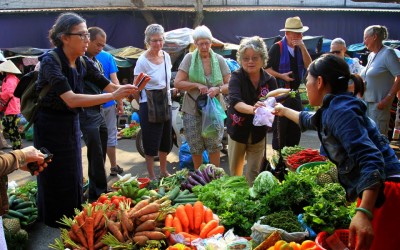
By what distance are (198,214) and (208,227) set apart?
8.8 inches

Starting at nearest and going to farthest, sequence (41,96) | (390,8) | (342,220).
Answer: (342,220), (41,96), (390,8)

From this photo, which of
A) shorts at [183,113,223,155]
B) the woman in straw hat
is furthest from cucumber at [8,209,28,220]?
the woman in straw hat

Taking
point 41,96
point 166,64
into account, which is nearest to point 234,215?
point 41,96

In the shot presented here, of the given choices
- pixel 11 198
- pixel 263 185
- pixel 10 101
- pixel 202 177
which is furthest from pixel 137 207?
pixel 10 101

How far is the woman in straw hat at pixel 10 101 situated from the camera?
8.50 meters

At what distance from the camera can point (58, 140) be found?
4.15 metres

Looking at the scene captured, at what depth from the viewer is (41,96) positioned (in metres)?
4.04

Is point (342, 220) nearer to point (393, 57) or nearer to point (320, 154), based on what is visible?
point (320, 154)

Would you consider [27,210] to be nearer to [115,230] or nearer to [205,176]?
[115,230]

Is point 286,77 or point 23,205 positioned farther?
point 286,77

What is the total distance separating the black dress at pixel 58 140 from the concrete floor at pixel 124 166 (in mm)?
559

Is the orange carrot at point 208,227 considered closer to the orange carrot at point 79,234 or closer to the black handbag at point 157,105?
the orange carrot at point 79,234

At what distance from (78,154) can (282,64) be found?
343cm

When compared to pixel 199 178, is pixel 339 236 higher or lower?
higher
